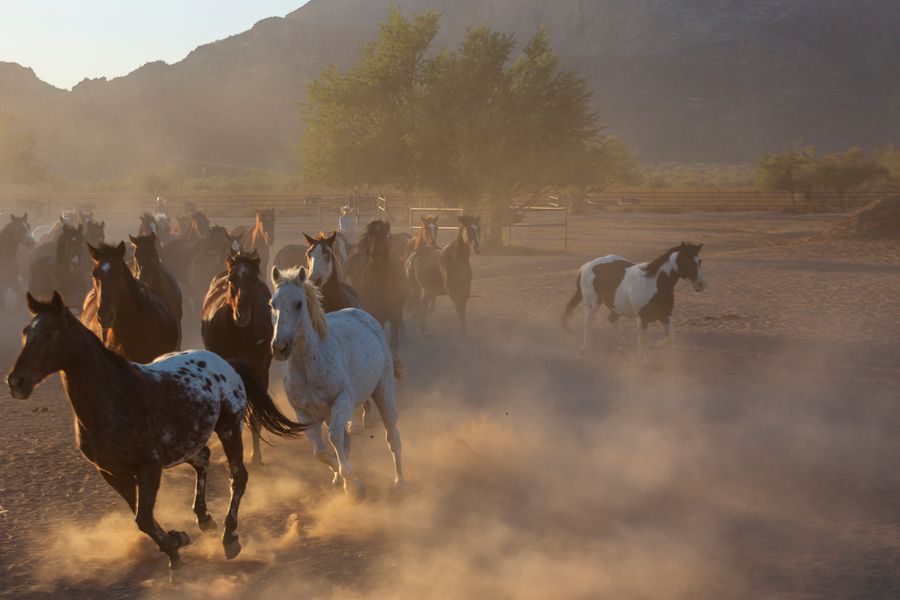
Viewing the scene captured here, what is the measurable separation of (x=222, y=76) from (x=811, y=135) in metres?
111

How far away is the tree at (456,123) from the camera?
3441 centimetres

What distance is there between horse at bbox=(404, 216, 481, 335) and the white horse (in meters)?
8.36

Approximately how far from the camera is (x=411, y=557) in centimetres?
608

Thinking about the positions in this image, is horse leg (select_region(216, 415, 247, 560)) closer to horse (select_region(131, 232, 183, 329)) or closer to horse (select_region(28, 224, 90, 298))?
horse (select_region(131, 232, 183, 329))

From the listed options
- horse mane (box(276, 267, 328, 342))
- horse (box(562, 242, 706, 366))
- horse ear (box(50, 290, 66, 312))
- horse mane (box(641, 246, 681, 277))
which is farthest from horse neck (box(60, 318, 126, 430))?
horse mane (box(641, 246, 681, 277))

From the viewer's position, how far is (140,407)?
5723mm

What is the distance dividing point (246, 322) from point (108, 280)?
1.25m

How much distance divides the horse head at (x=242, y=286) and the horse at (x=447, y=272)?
26.4 ft

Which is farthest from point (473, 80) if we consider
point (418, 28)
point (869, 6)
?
point (869, 6)

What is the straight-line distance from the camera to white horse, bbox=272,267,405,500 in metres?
6.57

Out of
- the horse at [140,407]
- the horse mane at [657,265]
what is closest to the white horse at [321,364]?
the horse at [140,407]

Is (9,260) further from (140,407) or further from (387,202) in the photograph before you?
(387,202)

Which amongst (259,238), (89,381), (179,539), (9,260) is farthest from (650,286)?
(9,260)

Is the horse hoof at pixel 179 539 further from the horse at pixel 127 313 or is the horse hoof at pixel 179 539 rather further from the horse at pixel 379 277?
the horse at pixel 379 277
